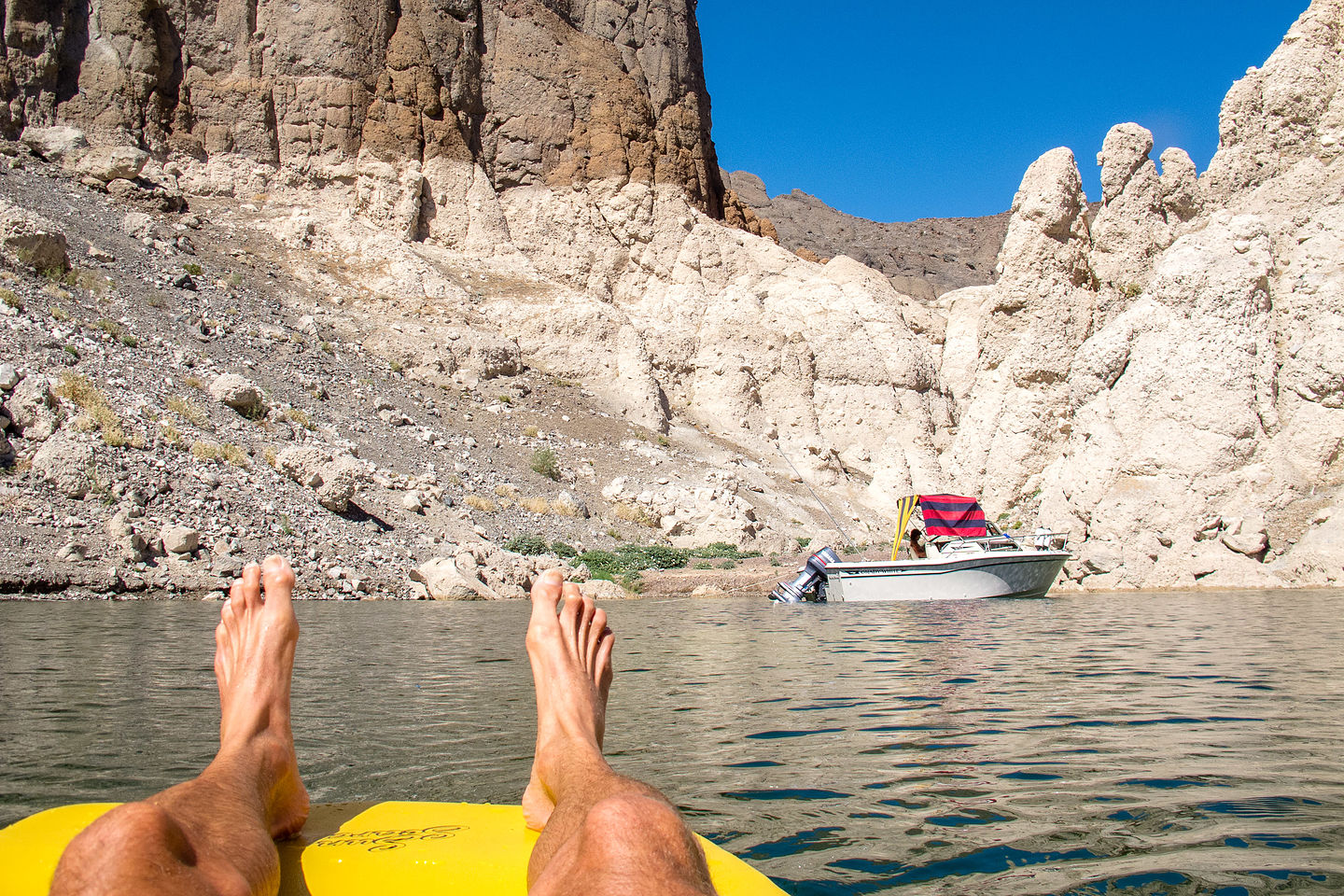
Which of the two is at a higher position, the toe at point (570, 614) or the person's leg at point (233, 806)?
the toe at point (570, 614)

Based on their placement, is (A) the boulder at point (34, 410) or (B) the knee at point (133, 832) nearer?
(B) the knee at point (133, 832)

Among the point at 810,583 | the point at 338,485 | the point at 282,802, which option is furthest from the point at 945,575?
the point at 282,802

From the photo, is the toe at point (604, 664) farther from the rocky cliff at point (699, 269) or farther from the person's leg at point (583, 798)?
A: the rocky cliff at point (699, 269)

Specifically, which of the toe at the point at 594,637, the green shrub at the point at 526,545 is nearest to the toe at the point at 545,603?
the toe at the point at 594,637

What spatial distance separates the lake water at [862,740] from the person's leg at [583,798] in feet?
1.43

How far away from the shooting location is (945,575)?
1288 centimetres

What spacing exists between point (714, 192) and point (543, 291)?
10365 millimetres

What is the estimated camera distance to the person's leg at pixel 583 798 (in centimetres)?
133

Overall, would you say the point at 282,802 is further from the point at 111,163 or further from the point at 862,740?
the point at 111,163

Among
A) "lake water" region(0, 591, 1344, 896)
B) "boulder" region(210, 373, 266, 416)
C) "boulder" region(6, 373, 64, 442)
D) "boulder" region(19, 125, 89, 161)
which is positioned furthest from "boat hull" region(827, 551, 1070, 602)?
"boulder" region(19, 125, 89, 161)

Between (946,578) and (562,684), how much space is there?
430 inches

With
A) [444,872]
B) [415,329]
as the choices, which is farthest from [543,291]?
[444,872]

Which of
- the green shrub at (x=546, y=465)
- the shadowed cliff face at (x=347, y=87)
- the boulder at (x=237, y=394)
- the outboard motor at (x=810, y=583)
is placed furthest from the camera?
the shadowed cliff face at (x=347, y=87)

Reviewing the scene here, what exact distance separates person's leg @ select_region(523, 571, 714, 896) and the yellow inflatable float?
0.14 m
